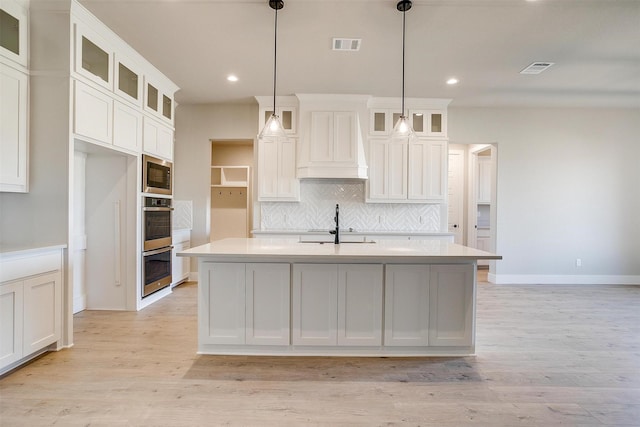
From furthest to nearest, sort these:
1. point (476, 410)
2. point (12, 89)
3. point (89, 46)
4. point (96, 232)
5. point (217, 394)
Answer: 1. point (96, 232)
2. point (89, 46)
3. point (12, 89)
4. point (217, 394)
5. point (476, 410)

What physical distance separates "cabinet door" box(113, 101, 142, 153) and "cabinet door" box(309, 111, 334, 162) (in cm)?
220

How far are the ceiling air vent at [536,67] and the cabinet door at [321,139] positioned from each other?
2.49m

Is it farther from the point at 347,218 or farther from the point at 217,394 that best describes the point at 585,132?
the point at 217,394

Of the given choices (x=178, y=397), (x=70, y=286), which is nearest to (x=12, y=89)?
(x=70, y=286)

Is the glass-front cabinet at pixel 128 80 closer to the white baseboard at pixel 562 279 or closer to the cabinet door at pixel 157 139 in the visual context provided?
the cabinet door at pixel 157 139

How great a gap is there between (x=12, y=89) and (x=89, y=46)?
758 millimetres

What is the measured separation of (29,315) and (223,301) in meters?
1.39

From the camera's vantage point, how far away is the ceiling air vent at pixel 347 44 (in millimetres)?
3105

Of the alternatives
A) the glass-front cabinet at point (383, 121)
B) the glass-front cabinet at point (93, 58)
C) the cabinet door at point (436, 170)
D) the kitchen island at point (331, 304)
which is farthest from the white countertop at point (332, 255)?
the glass-front cabinet at point (383, 121)

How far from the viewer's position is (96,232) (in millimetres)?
3625

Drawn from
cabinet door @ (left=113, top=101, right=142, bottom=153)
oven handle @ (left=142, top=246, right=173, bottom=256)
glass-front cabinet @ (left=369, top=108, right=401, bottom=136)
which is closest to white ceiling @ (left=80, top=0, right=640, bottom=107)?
glass-front cabinet @ (left=369, top=108, right=401, bottom=136)

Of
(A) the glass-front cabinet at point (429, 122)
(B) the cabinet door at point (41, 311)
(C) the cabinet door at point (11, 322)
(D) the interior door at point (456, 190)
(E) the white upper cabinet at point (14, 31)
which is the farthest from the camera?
(D) the interior door at point (456, 190)

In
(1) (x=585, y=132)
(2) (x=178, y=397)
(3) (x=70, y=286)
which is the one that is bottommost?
(2) (x=178, y=397)

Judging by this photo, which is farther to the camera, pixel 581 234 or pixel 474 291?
pixel 581 234
